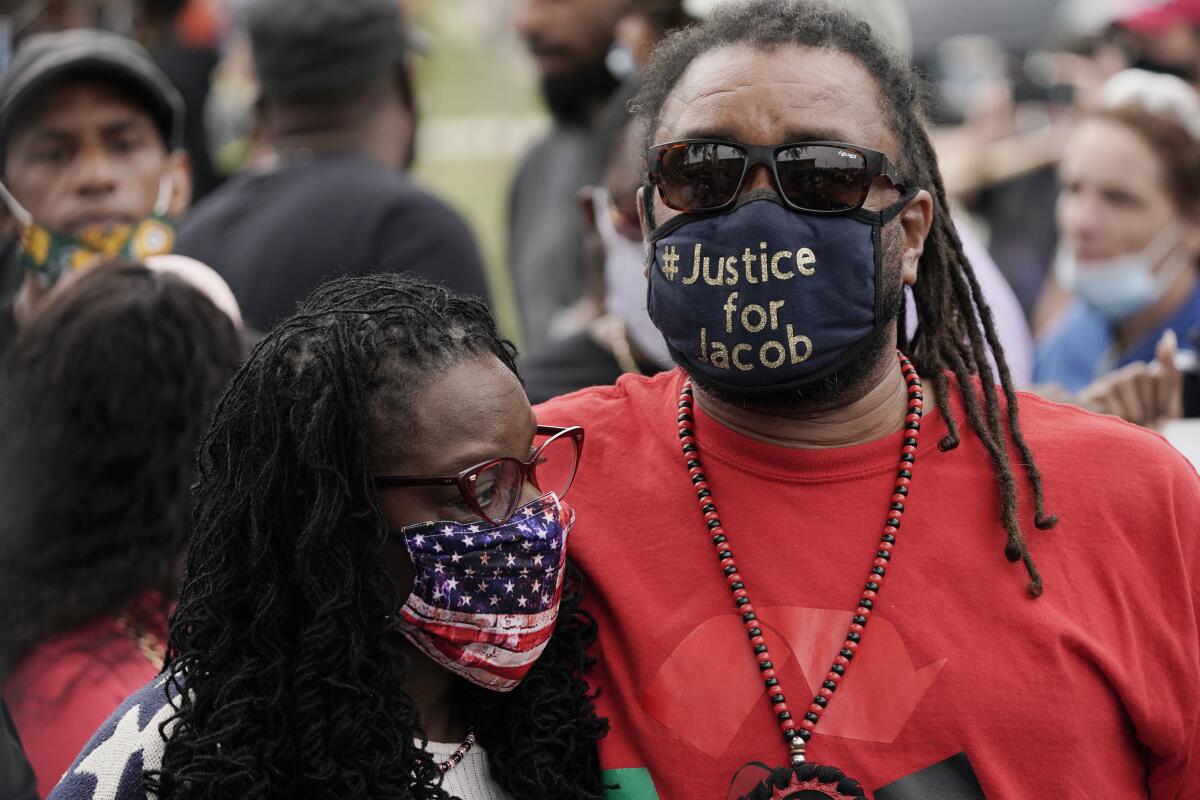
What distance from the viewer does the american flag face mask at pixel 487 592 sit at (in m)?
2.22

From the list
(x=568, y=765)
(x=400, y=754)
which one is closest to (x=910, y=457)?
(x=568, y=765)

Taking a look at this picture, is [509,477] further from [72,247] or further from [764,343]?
[72,247]

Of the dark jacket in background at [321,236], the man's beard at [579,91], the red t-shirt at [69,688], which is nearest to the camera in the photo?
the red t-shirt at [69,688]

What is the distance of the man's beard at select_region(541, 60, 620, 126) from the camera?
239 inches

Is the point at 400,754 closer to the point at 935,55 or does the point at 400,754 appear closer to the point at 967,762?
the point at 967,762

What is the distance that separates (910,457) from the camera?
8.06 feet

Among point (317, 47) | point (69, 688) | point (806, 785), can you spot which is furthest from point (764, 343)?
point (317, 47)

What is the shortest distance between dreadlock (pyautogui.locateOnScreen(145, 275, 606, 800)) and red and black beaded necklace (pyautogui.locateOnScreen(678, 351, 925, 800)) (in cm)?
37

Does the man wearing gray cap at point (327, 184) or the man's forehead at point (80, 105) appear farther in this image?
the man wearing gray cap at point (327, 184)

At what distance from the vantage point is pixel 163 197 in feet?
14.0

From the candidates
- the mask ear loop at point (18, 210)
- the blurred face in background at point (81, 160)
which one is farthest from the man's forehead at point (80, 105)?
the mask ear loop at point (18, 210)

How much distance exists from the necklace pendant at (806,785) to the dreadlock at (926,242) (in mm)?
401

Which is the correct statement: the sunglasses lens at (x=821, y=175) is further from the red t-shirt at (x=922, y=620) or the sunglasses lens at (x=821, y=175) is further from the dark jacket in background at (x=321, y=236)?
the dark jacket in background at (x=321, y=236)

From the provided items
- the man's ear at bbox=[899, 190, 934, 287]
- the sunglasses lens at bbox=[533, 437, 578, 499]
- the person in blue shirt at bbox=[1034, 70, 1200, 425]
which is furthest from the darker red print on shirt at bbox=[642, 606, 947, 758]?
the person in blue shirt at bbox=[1034, 70, 1200, 425]
